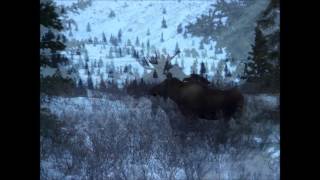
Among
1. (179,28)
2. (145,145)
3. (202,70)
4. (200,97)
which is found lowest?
(145,145)

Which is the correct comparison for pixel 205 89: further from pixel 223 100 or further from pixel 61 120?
pixel 61 120

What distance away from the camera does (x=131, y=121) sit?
2.22 metres

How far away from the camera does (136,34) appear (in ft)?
7.32

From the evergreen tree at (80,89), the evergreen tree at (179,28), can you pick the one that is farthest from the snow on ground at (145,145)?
the evergreen tree at (179,28)

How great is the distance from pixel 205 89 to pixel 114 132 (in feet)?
1.46

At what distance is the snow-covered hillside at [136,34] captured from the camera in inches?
86.8

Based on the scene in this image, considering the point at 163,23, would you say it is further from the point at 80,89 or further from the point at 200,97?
the point at 80,89

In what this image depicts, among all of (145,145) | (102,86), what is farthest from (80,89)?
(145,145)

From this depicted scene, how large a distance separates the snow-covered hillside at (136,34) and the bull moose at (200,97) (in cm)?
6

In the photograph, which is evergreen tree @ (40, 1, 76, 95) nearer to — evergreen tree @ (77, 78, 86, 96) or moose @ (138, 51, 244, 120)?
evergreen tree @ (77, 78, 86, 96)

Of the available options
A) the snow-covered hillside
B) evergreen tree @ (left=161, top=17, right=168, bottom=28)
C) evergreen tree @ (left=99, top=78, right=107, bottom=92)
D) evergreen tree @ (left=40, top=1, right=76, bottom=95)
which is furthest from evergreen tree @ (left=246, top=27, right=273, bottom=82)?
evergreen tree @ (left=40, top=1, right=76, bottom=95)

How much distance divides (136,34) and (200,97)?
0.40m

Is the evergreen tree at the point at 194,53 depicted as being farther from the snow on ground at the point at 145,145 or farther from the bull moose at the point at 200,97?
the snow on ground at the point at 145,145
